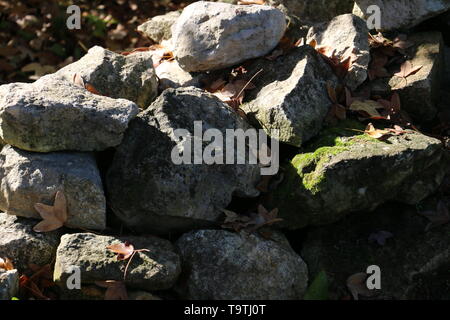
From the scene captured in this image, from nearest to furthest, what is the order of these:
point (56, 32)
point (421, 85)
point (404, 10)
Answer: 1. point (421, 85)
2. point (404, 10)
3. point (56, 32)

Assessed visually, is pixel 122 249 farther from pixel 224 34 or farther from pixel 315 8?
pixel 315 8

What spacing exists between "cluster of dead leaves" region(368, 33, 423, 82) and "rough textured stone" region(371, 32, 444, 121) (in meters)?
0.04

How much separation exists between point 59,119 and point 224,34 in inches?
54.6

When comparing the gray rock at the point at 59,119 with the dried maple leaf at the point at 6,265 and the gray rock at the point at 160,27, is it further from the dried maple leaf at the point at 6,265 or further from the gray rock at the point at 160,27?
the gray rock at the point at 160,27

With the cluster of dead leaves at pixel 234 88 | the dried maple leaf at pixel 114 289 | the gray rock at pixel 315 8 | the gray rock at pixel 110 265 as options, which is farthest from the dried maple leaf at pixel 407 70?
the dried maple leaf at pixel 114 289

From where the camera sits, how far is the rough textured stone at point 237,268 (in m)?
3.83

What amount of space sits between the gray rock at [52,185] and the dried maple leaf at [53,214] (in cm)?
3

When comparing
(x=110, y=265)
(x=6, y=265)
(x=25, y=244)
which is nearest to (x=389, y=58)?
(x=110, y=265)

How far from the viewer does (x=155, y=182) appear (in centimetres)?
397

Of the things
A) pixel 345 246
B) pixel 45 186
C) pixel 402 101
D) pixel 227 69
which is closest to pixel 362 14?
pixel 402 101

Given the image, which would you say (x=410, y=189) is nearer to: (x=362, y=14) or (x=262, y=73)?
(x=262, y=73)

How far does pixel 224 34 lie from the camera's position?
4.61 m

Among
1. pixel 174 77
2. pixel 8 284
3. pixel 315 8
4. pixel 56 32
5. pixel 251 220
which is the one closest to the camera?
pixel 8 284

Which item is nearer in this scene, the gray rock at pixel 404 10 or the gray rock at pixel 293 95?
the gray rock at pixel 293 95
